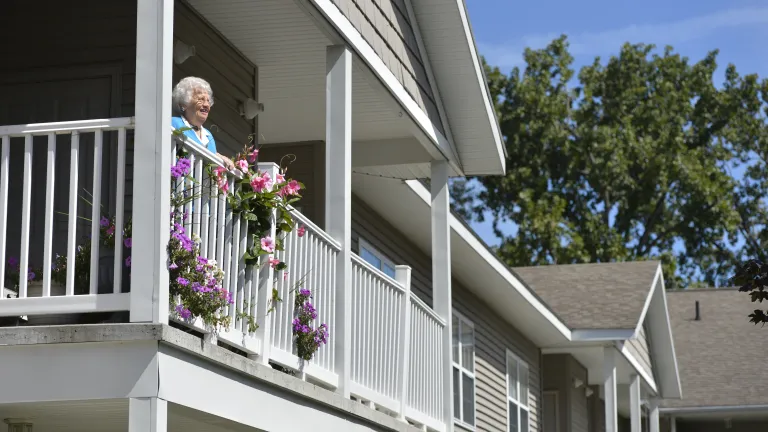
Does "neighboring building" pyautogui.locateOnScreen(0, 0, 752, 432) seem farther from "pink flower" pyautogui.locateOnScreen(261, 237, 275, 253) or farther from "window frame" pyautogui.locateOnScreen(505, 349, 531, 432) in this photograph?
"window frame" pyautogui.locateOnScreen(505, 349, 531, 432)

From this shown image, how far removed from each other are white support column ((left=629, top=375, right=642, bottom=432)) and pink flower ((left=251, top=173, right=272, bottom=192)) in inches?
634

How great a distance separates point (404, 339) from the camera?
10.9 m

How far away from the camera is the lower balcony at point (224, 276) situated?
6555 millimetres

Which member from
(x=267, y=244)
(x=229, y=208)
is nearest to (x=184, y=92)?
(x=229, y=208)

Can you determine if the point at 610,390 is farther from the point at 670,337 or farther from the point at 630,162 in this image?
the point at 630,162

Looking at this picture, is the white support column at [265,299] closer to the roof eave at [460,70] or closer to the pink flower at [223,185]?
the pink flower at [223,185]

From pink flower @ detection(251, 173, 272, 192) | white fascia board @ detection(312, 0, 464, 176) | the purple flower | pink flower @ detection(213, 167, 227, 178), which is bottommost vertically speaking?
the purple flower

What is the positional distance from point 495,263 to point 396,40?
22.5ft

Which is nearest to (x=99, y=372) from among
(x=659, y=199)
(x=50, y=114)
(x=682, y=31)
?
(x=50, y=114)

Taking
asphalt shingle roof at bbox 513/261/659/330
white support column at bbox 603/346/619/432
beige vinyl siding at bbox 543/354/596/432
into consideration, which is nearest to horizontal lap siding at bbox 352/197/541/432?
beige vinyl siding at bbox 543/354/596/432

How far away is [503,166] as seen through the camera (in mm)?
14117

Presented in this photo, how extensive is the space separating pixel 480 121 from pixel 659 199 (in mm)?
35581

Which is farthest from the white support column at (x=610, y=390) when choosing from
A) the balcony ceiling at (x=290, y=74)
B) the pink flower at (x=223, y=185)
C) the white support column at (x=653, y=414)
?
the pink flower at (x=223, y=185)

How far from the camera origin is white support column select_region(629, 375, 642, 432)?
23.0m
